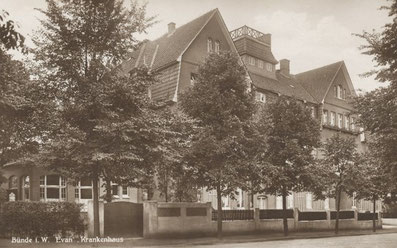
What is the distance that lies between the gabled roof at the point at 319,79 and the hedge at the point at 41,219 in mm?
30912

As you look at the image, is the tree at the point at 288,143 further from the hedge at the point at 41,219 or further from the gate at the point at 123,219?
the hedge at the point at 41,219

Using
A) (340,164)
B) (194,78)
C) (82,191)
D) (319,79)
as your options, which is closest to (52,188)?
(82,191)

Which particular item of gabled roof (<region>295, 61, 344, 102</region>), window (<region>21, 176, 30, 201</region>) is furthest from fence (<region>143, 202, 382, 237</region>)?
gabled roof (<region>295, 61, 344, 102</region>)

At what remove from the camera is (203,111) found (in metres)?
25.2

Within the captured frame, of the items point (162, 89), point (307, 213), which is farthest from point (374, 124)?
point (162, 89)

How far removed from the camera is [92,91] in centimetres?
1859

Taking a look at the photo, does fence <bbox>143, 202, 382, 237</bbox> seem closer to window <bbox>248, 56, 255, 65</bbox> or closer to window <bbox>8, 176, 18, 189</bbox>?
window <bbox>248, 56, 255, 65</bbox>

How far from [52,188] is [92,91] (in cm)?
1789

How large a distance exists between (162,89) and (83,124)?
16.8 metres

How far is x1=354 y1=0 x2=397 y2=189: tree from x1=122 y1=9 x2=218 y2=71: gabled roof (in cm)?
1768

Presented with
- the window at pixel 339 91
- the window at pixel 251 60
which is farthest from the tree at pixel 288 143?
the window at pixel 339 91

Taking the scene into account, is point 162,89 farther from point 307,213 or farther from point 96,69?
point 96,69

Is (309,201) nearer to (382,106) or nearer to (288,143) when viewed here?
(288,143)

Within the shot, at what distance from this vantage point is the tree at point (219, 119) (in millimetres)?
24188
